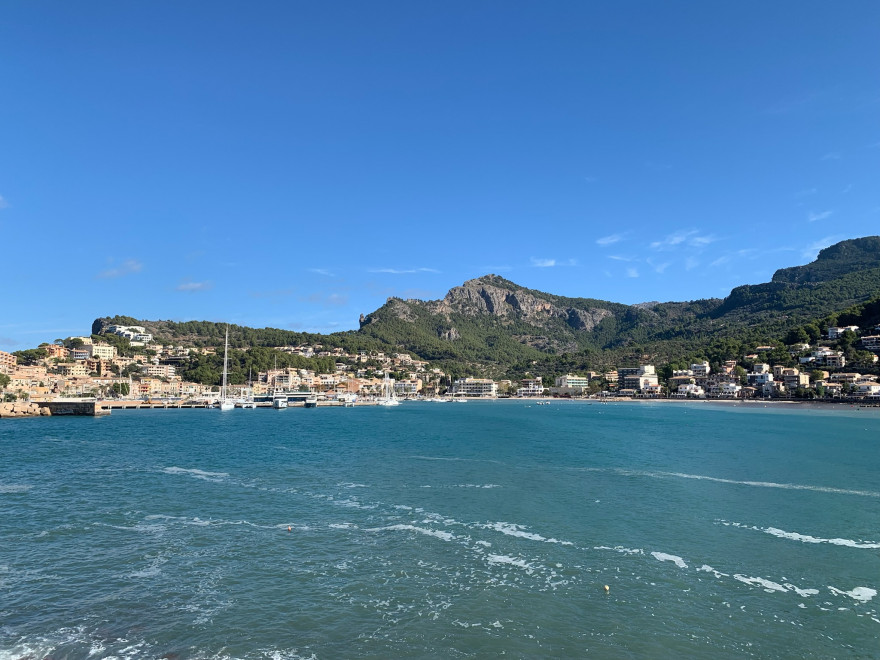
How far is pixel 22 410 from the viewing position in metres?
74.5

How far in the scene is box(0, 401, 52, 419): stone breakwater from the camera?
72.1m

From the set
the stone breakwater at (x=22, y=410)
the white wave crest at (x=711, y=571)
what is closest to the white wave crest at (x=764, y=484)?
the white wave crest at (x=711, y=571)

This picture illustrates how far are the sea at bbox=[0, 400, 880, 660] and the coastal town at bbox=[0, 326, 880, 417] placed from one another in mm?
90994

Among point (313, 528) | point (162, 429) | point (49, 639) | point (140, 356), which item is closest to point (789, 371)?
point (162, 429)

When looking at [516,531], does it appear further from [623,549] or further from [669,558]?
[669,558]

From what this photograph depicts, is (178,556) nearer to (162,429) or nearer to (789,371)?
(162,429)

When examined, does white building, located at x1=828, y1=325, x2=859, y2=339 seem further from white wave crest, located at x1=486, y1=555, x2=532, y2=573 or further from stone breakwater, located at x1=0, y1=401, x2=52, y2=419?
stone breakwater, located at x1=0, y1=401, x2=52, y2=419

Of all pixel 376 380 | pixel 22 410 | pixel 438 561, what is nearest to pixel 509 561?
pixel 438 561

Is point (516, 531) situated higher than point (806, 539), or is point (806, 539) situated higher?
point (516, 531)

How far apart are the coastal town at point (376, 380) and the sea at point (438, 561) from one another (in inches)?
3582

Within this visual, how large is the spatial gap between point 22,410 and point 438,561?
81001 millimetres

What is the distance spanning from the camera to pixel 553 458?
113 ft

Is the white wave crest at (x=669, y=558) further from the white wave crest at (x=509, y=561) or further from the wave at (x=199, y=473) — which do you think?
the wave at (x=199, y=473)

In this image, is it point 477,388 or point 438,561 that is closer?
point 438,561
